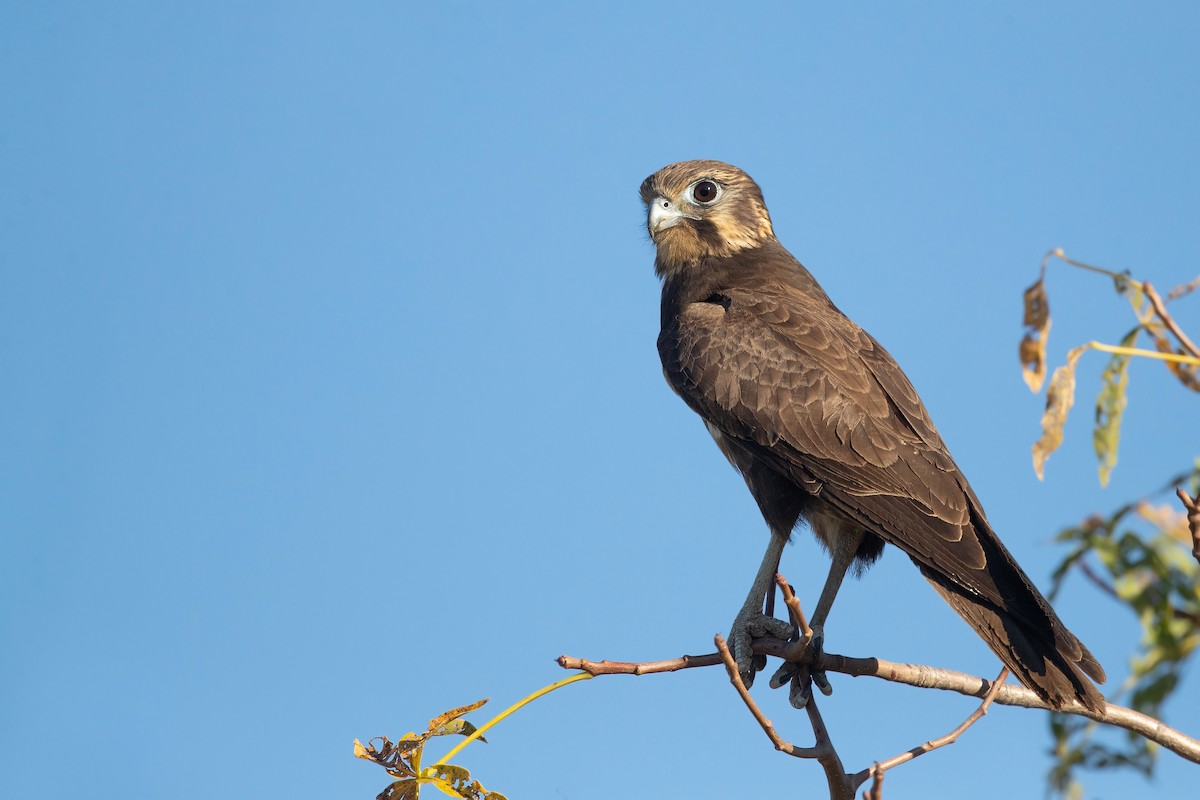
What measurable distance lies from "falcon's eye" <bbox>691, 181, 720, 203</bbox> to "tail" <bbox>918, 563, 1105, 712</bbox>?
2.63m

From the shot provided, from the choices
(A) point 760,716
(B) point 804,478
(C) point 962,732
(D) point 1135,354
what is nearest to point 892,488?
(B) point 804,478

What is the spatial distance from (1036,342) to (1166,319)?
0.80ft

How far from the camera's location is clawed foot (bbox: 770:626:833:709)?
4289 millimetres

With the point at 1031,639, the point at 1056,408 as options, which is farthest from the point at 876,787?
the point at 1031,639

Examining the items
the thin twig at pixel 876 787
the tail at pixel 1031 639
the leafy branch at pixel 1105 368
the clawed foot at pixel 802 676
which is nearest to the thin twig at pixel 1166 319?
the leafy branch at pixel 1105 368

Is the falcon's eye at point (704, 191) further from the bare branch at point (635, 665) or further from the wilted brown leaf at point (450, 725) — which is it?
the wilted brown leaf at point (450, 725)

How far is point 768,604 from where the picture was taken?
4.76 meters

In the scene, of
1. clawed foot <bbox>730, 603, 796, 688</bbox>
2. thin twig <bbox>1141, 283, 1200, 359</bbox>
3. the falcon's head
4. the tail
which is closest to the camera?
thin twig <bbox>1141, 283, 1200, 359</bbox>

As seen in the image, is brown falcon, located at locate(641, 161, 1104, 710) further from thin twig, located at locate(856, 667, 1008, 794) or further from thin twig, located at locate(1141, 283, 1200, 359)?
thin twig, located at locate(1141, 283, 1200, 359)

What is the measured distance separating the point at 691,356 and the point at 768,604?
1168 mm

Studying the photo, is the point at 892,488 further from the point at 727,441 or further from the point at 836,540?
the point at 727,441

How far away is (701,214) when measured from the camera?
20.3ft

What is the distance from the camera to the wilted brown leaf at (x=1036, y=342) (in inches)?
85.0

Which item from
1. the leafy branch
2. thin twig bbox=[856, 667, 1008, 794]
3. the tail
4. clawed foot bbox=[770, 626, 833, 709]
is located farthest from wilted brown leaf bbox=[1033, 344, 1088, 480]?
clawed foot bbox=[770, 626, 833, 709]
